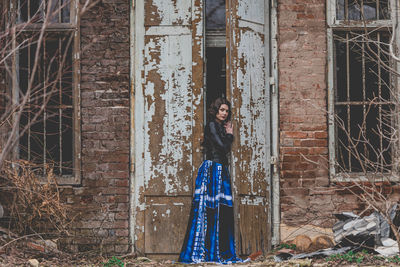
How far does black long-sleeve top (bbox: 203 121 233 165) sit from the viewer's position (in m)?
6.05

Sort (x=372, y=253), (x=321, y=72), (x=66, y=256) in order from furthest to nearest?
(x=321, y=72) < (x=66, y=256) < (x=372, y=253)

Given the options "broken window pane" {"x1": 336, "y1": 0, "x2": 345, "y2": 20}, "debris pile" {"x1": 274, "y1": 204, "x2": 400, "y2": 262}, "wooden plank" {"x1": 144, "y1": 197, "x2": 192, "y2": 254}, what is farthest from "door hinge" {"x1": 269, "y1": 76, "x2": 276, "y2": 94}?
"debris pile" {"x1": 274, "y1": 204, "x2": 400, "y2": 262}

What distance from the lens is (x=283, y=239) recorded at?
20.9 feet

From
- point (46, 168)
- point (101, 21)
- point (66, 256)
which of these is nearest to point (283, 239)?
point (66, 256)

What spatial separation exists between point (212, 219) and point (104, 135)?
1552 millimetres

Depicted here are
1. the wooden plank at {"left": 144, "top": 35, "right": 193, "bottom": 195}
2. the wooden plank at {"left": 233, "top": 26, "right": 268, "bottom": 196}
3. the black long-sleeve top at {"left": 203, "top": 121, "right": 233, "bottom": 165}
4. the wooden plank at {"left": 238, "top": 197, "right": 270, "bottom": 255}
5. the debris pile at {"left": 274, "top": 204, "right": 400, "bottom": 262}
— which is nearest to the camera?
the debris pile at {"left": 274, "top": 204, "right": 400, "bottom": 262}

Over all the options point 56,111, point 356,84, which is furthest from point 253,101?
point 56,111

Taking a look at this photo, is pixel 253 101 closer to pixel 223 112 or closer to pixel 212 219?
pixel 223 112

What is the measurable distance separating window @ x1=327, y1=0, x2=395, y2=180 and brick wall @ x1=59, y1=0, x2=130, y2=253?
2.36 meters

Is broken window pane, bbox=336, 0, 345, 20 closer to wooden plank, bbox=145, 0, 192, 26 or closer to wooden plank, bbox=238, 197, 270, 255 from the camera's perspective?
wooden plank, bbox=145, 0, 192, 26

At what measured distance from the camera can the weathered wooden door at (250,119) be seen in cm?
621

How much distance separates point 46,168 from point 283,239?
280 cm

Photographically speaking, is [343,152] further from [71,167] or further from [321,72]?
[71,167]

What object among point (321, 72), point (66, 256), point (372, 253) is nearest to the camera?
point (372, 253)
